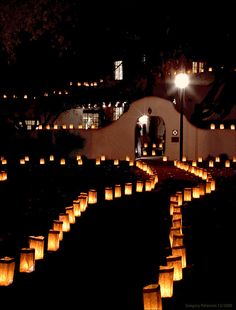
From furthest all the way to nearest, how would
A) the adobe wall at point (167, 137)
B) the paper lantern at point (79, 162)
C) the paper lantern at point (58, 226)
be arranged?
the adobe wall at point (167, 137), the paper lantern at point (79, 162), the paper lantern at point (58, 226)

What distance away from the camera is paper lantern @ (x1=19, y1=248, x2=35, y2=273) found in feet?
21.2

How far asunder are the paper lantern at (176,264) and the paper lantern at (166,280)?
0.40 metres

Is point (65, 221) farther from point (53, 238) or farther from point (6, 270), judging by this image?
point (6, 270)

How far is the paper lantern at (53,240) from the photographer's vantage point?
7.46 metres

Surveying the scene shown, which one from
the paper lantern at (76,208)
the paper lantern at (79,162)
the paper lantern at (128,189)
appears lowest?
the paper lantern at (76,208)

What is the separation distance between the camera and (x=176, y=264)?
625 cm

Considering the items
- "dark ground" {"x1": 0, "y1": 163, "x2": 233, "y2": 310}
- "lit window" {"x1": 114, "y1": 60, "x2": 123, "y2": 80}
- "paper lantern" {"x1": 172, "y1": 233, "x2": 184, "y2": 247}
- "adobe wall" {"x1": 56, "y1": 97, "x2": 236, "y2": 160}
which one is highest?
"lit window" {"x1": 114, "y1": 60, "x2": 123, "y2": 80}

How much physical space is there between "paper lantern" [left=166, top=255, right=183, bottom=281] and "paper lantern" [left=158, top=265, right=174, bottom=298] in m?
0.40

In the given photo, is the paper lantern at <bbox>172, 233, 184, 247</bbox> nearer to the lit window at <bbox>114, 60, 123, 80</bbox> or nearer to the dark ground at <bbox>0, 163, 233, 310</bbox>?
the dark ground at <bbox>0, 163, 233, 310</bbox>

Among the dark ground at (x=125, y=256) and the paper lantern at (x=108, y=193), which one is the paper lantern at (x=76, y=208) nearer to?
the dark ground at (x=125, y=256)

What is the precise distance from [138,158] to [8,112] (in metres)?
5.89

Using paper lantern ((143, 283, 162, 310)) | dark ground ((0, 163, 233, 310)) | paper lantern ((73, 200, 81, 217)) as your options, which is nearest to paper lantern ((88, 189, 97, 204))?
dark ground ((0, 163, 233, 310))

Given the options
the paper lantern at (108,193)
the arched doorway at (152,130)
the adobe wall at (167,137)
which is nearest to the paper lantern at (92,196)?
the paper lantern at (108,193)

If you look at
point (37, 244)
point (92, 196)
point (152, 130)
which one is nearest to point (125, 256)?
point (37, 244)
